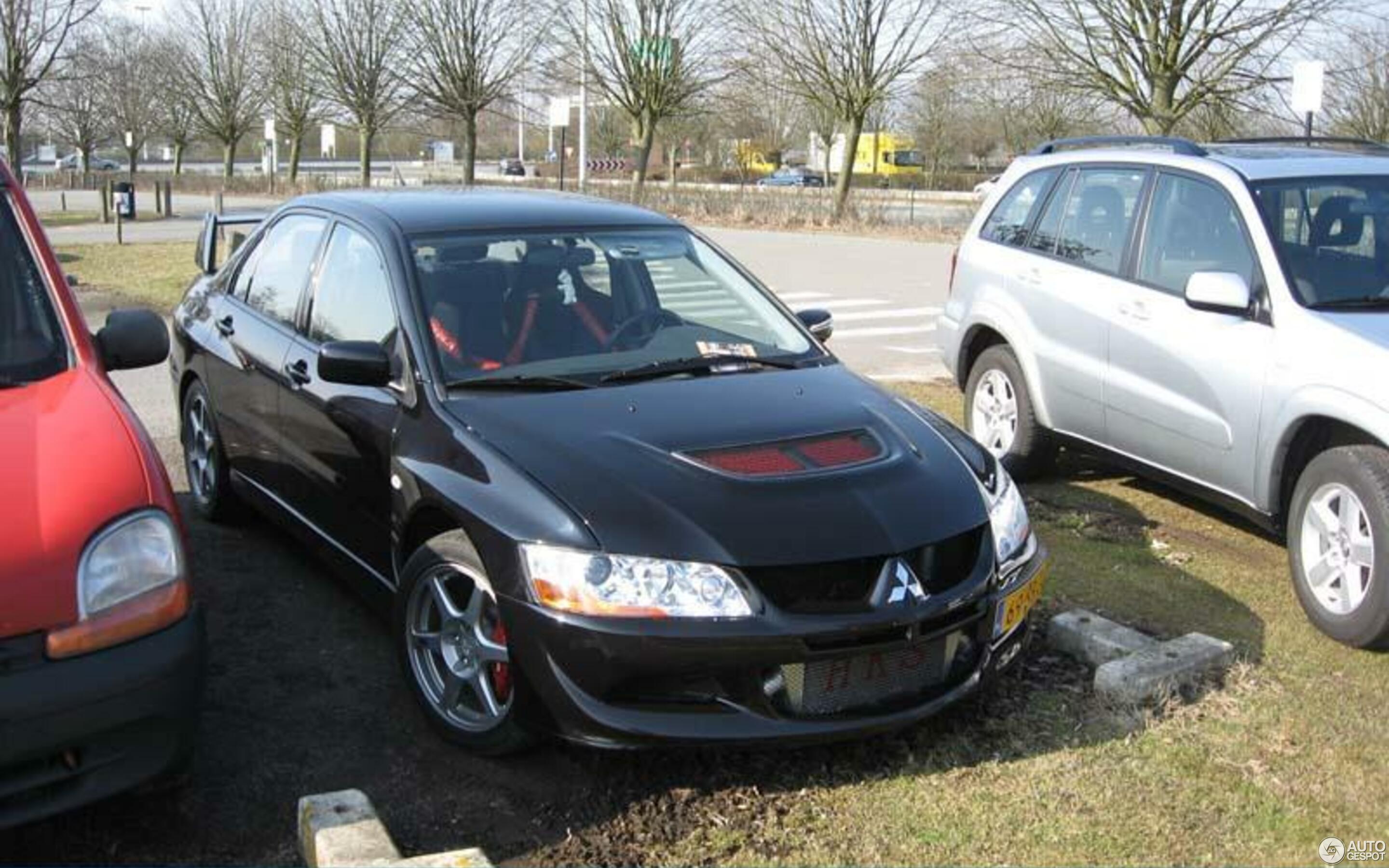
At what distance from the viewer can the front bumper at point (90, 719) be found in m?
2.89

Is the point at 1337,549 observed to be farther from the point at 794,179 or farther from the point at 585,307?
the point at 794,179

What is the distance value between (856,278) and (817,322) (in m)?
15.0

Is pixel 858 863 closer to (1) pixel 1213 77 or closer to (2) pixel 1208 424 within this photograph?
(2) pixel 1208 424

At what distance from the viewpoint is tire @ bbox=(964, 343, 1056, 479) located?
6.90 m

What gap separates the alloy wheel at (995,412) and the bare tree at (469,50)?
35072 millimetres

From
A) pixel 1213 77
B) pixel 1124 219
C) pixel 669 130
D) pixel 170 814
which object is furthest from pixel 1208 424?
pixel 669 130

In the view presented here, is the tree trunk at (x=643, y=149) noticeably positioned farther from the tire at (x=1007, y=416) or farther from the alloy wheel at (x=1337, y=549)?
the alloy wheel at (x=1337, y=549)

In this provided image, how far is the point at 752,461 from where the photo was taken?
3.71 metres

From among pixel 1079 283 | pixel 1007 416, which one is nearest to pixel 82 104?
pixel 1007 416

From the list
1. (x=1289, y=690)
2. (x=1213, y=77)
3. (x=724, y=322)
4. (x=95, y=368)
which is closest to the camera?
(x=95, y=368)

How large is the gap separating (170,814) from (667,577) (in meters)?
1.52

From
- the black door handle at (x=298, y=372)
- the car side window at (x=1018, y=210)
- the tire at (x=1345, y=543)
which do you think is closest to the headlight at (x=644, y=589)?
the black door handle at (x=298, y=372)

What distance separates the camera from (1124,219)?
6.39 metres

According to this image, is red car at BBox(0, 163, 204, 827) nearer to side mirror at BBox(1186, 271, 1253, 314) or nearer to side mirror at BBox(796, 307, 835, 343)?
side mirror at BBox(796, 307, 835, 343)
